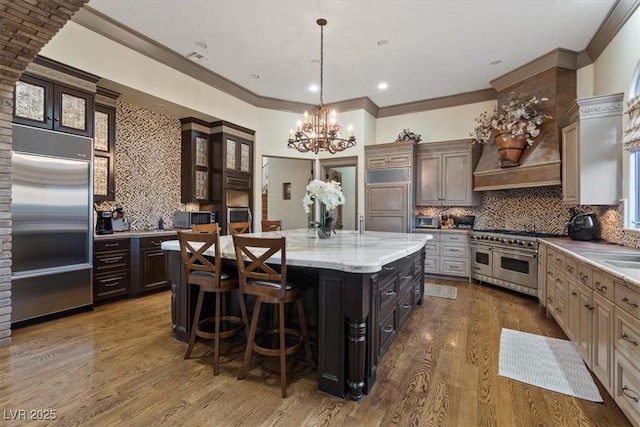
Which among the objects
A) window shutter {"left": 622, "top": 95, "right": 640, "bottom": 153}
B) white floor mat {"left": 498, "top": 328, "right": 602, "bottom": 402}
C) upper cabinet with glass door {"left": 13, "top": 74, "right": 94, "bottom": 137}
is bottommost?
white floor mat {"left": 498, "top": 328, "right": 602, "bottom": 402}

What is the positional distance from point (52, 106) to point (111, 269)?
1.99m

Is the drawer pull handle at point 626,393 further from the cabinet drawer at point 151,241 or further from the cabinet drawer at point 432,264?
the cabinet drawer at point 151,241

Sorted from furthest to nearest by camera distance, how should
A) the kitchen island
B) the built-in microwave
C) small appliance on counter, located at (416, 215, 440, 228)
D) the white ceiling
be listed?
small appliance on counter, located at (416, 215, 440, 228) → the built-in microwave → the white ceiling → the kitchen island

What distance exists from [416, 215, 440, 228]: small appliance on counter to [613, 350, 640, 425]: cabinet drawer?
13.4ft

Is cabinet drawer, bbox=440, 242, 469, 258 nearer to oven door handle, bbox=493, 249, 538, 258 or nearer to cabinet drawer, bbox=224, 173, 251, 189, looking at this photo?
oven door handle, bbox=493, 249, 538, 258

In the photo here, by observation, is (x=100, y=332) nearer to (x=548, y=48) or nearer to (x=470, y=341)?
(x=470, y=341)

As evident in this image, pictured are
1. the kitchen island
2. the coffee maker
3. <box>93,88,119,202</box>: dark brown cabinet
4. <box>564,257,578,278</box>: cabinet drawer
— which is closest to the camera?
the kitchen island

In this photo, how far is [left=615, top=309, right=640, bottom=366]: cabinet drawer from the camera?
1.65 meters

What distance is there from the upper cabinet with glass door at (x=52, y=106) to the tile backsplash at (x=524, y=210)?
580 centimetres

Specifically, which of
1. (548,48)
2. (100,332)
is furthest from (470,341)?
(548,48)

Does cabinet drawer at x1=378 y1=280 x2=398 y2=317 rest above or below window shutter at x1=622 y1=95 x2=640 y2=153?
below

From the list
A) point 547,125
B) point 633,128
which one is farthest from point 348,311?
point 547,125

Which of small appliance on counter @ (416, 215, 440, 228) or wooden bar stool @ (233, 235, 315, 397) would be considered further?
small appliance on counter @ (416, 215, 440, 228)

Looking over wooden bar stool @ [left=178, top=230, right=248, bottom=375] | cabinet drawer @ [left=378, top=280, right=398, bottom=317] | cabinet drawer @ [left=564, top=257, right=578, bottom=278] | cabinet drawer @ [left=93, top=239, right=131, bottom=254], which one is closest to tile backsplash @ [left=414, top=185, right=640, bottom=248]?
cabinet drawer @ [left=564, top=257, right=578, bottom=278]
